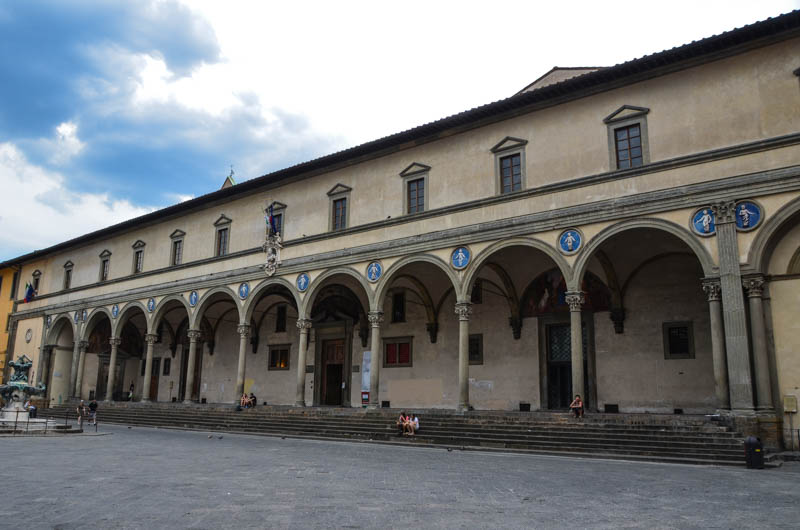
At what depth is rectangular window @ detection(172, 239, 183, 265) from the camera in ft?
97.2

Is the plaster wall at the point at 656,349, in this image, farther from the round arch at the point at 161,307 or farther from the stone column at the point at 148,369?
the stone column at the point at 148,369

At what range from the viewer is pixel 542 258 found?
21.0 m

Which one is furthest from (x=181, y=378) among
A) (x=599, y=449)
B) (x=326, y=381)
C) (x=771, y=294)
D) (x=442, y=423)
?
(x=771, y=294)

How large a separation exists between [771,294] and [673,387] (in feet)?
15.9

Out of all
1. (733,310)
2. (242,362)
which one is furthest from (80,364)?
(733,310)

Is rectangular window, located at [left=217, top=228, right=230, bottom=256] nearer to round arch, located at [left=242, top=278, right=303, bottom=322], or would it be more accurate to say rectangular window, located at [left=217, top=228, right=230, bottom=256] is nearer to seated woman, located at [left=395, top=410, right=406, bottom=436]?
round arch, located at [left=242, top=278, right=303, bottom=322]

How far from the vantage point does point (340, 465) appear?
11.8 meters

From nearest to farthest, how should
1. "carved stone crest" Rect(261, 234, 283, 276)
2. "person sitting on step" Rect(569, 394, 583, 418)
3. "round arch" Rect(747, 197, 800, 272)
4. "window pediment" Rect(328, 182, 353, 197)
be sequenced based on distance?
"round arch" Rect(747, 197, 800, 272), "person sitting on step" Rect(569, 394, 583, 418), "window pediment" Rect(328, 182, 353, 197), "carved stone crest" Rect(261, 234, 283, 276)

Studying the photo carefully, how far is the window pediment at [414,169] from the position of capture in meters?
21.0

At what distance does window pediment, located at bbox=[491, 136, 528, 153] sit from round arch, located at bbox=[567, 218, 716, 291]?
3883 millimetres

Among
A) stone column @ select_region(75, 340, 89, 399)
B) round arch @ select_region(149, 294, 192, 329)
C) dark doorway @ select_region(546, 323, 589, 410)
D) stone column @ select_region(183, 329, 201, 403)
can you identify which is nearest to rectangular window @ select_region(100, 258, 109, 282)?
stone column @ select_region(75, 340, 89, 399)

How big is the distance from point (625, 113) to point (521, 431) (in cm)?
882

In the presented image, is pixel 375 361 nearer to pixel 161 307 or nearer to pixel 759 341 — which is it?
pixel 759 341

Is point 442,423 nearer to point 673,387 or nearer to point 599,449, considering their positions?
point 599,449
